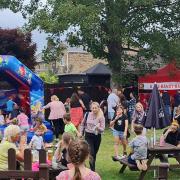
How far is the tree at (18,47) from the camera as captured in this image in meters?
36.7

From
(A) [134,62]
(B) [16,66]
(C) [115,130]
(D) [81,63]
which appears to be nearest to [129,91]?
(A) [134,62]

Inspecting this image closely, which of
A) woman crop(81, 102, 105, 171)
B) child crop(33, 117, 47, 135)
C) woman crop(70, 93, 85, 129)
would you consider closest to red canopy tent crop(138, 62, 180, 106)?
woman crop(70, 93, 85, 129)

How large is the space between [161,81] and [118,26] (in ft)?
20.9

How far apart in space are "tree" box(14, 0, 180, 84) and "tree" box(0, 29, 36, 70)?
38.7 feet

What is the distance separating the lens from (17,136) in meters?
8.20

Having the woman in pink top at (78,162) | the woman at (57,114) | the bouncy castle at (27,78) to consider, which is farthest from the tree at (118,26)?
the woman in pink top at (78,162)

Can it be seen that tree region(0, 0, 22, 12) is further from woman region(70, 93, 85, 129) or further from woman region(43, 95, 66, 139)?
woman region(70, 93, 85, 129)

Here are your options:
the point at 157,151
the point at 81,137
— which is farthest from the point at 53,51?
the point at 81,137

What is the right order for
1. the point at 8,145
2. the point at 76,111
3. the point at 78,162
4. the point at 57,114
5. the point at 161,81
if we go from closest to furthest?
the point at 78,162 < the point at 8,145 < the point at 76,111 < the point at 57,114 < the point at 161,81

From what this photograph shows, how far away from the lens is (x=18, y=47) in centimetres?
3666

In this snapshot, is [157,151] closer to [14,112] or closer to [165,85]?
[14,112]

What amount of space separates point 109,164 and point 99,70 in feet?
66.9

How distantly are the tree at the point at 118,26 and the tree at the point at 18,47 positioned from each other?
11788 millimetres

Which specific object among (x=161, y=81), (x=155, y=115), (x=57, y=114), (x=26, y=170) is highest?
(x=161, y=81)
